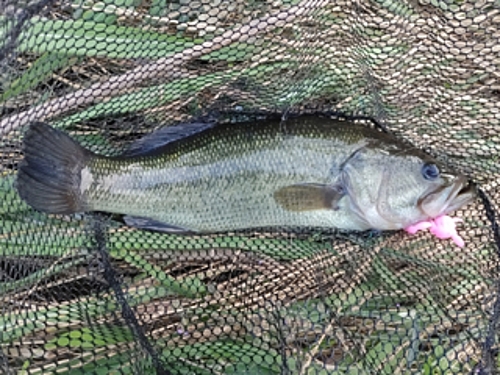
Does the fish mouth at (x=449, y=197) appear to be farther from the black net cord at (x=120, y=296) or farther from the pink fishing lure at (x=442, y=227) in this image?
the black net cord at (x=120, y=296)

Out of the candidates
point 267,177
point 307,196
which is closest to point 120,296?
point 267,177

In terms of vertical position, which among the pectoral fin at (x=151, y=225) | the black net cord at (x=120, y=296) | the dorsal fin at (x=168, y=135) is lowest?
the black net cord at (x=120, y=296)

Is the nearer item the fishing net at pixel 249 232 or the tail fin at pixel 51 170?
the tail fin at pixel 51 170

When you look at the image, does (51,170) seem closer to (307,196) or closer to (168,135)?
(168,135)

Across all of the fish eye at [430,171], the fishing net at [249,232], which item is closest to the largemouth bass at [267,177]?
the fish eye at [430,171]

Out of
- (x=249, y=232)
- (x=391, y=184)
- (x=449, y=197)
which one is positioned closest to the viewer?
(x=449, y=197)

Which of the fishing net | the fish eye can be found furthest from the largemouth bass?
the fishing net
